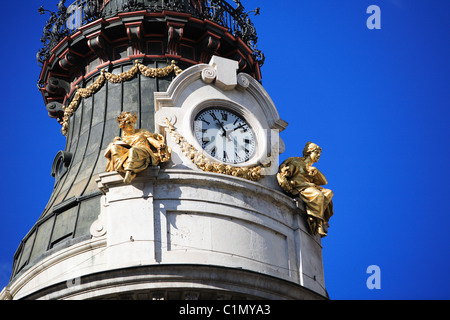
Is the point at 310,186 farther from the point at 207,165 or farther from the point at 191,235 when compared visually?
the point at 191,235

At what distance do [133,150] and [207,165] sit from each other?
283 cm

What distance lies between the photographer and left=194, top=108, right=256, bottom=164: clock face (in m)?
43.7

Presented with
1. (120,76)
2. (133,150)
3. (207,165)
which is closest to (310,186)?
(207,165)

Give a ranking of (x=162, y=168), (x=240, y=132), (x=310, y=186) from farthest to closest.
→ (x=240, y=132)
(x=310, y=186)
(x=162, y=168)

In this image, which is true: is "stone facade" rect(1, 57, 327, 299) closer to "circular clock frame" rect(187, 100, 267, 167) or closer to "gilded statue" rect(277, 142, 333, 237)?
"circular clock frame" rect(187, 100, 267, 167)

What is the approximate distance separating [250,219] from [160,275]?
182 inches

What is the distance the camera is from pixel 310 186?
144 ft

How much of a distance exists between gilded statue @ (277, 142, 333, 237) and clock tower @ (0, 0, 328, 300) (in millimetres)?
327

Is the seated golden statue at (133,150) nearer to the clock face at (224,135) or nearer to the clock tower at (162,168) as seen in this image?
the clock tower at (162,168)

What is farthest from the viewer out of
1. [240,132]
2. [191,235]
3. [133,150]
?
[240,132]

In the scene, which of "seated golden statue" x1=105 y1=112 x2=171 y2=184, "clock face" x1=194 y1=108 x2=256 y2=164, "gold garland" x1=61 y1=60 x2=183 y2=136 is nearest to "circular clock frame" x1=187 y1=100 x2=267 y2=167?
"clock face" x1=194 y1=108 x2=256 y2=164

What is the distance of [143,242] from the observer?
4022 cm
